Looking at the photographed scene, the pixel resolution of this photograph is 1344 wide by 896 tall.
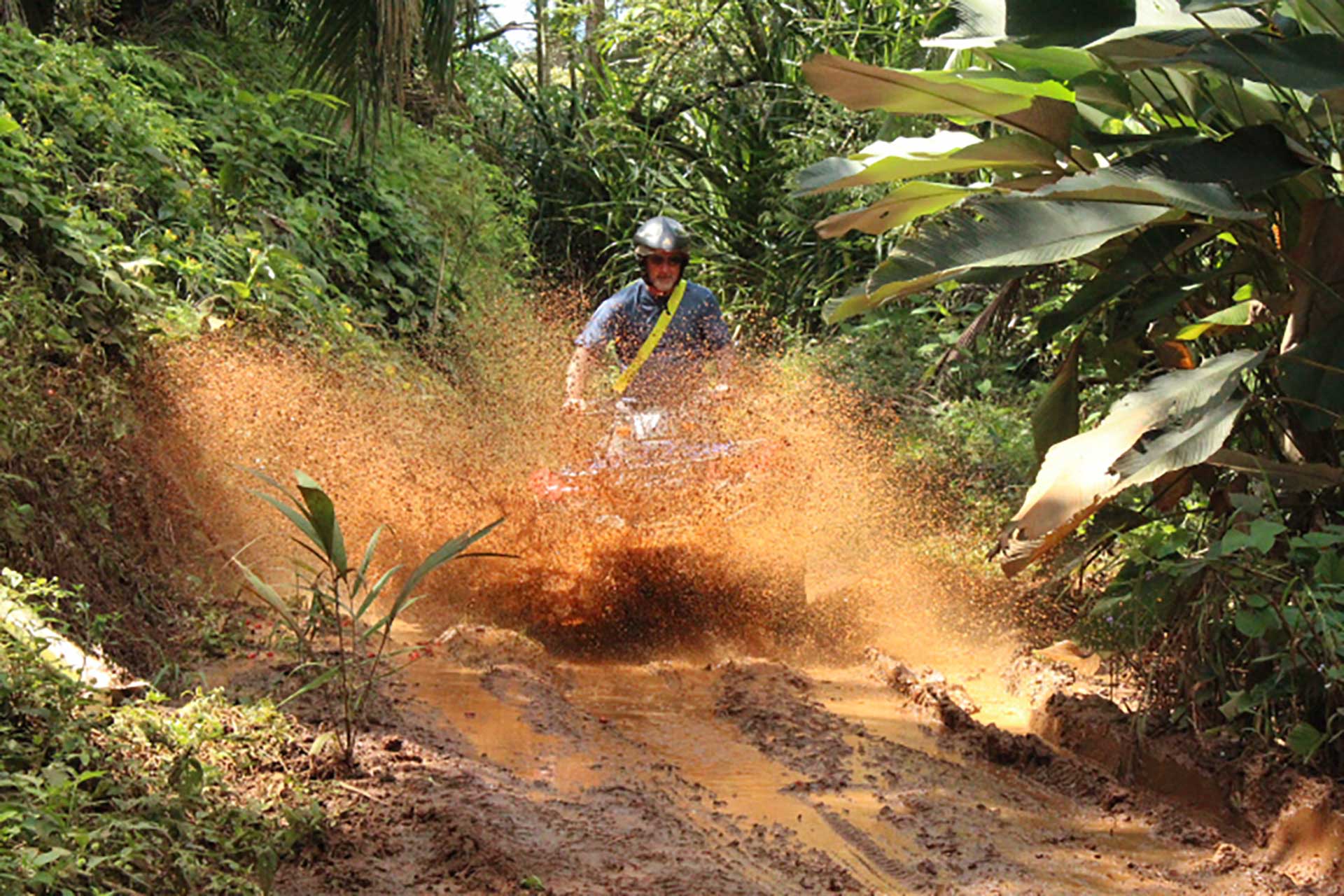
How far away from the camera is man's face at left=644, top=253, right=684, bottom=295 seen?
26.9ft

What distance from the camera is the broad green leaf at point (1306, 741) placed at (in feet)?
13.8

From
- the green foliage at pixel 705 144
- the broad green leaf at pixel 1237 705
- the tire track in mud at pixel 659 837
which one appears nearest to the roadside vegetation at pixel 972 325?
the broad green leaf at pixel 1237 705

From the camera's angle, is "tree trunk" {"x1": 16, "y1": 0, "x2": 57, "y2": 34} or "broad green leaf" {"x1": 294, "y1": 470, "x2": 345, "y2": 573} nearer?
"broad green leaf" {"x1": 294, "y1": 470, "x2": 345, "y2": 573}

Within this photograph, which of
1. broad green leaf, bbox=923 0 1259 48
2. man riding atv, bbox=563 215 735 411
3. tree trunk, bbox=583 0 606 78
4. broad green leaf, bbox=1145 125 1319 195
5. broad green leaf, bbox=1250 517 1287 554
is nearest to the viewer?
broad green leaf, bbox=1250 517 1287 554

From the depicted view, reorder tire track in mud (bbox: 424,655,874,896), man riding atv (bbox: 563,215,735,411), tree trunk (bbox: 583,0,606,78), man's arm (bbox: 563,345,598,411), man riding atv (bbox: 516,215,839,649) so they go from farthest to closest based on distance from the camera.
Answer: tree trunk (bbox: 583,0,606,78), man riding atv (bbox: 563,215,735,411), man's arm (bbox: 563,345,598,411), man riding atv (bbox: 516,215,839,649), tire track in mud (bbox: 424,655,874,896)

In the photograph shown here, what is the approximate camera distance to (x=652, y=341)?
8.06 metres

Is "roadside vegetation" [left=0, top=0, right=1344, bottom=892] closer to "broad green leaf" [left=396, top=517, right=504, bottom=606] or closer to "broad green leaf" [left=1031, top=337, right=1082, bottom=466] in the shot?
"broad green leaf" [left=1031, top=337, right=1082, bottom=466]

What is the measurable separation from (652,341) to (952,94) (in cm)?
339

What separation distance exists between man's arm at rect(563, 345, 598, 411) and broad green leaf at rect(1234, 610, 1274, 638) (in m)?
4.05

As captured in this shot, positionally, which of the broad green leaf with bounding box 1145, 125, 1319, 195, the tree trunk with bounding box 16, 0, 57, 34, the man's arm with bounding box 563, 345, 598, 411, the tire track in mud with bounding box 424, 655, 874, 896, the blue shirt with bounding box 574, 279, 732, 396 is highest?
the tree trunk with bounding box 16, 0, 57, 34

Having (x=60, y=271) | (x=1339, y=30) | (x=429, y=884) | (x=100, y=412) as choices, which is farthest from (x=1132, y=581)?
(x=60, y=271)

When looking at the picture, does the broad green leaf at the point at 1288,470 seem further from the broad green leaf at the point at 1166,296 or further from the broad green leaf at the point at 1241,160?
the broad green leaf at the point at 1241,160

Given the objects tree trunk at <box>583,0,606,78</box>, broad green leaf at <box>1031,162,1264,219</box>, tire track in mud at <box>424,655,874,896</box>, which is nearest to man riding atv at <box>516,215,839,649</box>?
tire track in mud at <box>424,655,874,896</box>

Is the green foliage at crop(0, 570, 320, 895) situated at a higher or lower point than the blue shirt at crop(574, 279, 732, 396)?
lower
